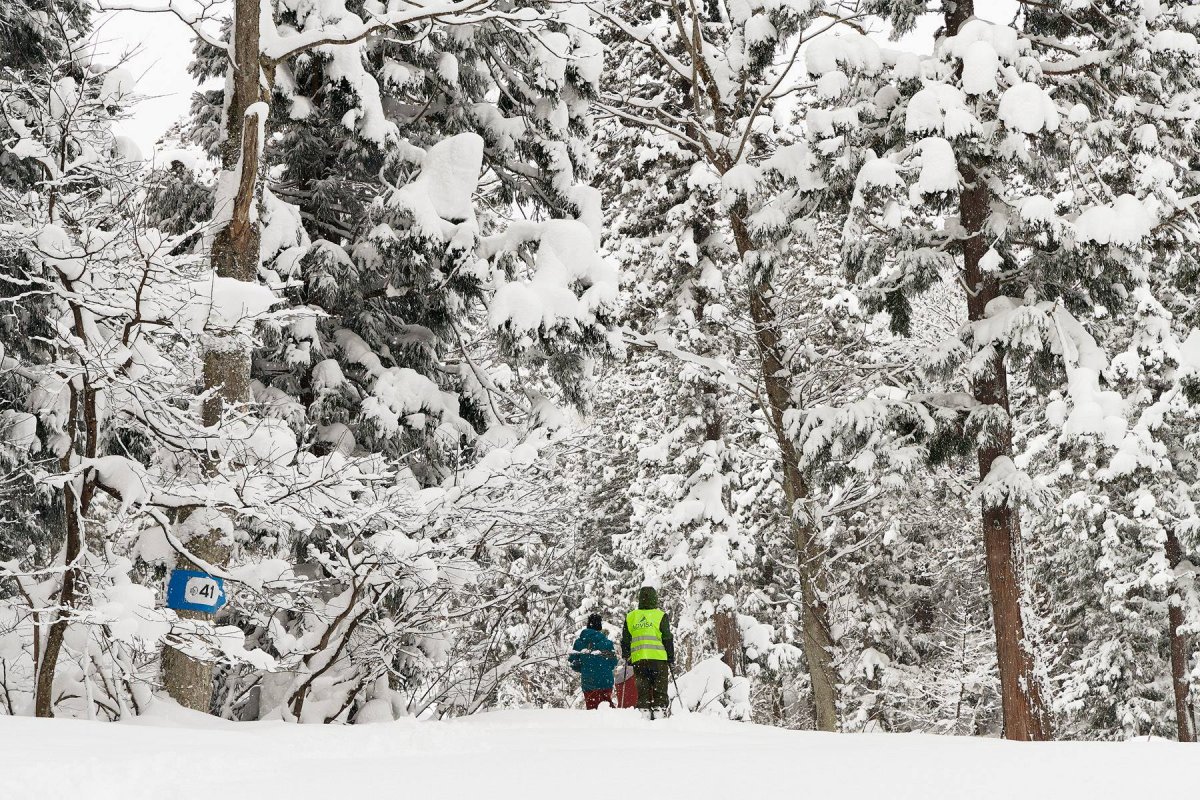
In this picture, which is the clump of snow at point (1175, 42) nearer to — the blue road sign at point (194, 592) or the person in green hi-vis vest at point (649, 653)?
the person in green hi-vis vest at point (649, 653)

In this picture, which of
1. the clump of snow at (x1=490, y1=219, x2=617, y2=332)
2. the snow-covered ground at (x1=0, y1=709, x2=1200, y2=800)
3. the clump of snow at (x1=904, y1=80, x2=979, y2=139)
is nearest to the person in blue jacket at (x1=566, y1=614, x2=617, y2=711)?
the clump of snow at (x1=490, y1=219, x2=617, y2=332)

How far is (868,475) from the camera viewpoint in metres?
10.4

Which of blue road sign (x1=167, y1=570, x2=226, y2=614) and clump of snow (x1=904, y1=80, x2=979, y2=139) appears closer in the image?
blue road sign (x1=167, y1=570, x2=226, y2=614)

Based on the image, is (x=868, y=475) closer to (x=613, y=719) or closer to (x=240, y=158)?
(x=613, y=719)

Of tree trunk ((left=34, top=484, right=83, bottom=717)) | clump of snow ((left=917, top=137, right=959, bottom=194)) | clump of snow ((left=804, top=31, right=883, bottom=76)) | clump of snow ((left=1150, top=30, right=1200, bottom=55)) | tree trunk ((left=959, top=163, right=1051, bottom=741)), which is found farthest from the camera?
tree trunk ((left=959, top=163, right=1051, bottom=741))

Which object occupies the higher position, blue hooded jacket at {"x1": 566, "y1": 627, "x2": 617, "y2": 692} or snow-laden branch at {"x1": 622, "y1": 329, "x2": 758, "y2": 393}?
snow-laden branch at {"x1": 622, "y1": 329, "x2": 758, "y2": 393}

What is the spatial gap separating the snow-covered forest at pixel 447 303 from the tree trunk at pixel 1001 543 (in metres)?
0.04

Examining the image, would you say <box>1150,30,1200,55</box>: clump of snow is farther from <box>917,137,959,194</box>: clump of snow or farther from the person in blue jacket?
the person in blue jacket

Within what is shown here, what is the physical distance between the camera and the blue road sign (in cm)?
574

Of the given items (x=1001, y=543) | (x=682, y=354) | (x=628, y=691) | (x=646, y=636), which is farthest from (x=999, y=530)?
(x=628, y=691)

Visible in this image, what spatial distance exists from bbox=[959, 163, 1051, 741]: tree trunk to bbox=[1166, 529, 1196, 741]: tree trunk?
11.9 m

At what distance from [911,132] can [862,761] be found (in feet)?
20.8

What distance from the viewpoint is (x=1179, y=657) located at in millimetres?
20562

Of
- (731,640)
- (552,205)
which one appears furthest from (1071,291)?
(731,640)
